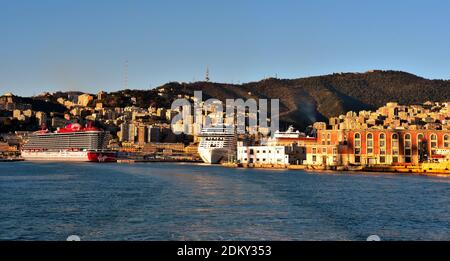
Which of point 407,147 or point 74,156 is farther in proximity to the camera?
point 74,156

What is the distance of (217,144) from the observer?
339 ft

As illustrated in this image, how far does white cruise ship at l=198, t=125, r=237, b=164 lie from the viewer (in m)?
Answer: 101

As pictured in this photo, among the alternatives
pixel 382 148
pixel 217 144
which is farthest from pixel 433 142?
pixel 217 144

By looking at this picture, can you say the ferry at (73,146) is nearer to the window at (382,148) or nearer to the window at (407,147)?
the window at (382,148)

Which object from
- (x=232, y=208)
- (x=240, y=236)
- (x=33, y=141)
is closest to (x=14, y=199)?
(x=232, y=208)

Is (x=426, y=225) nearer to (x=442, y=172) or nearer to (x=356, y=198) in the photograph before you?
(x=356, y=198)

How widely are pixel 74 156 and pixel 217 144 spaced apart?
2927 cm

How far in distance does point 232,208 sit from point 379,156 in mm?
53765

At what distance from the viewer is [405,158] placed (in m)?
72.1

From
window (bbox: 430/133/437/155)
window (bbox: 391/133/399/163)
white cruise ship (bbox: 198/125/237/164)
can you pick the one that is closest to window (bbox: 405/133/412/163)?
window (bbox: 391/133/399/163)

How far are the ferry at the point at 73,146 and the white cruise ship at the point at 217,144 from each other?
21.6 metres

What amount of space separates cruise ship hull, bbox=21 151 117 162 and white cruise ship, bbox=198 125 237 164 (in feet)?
68.5

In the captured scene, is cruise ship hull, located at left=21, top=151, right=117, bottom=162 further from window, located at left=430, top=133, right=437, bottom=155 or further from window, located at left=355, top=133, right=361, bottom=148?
window, located at left=430, top=133, right=437, bottom=155

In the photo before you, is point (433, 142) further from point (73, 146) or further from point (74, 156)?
point (73, 146)
